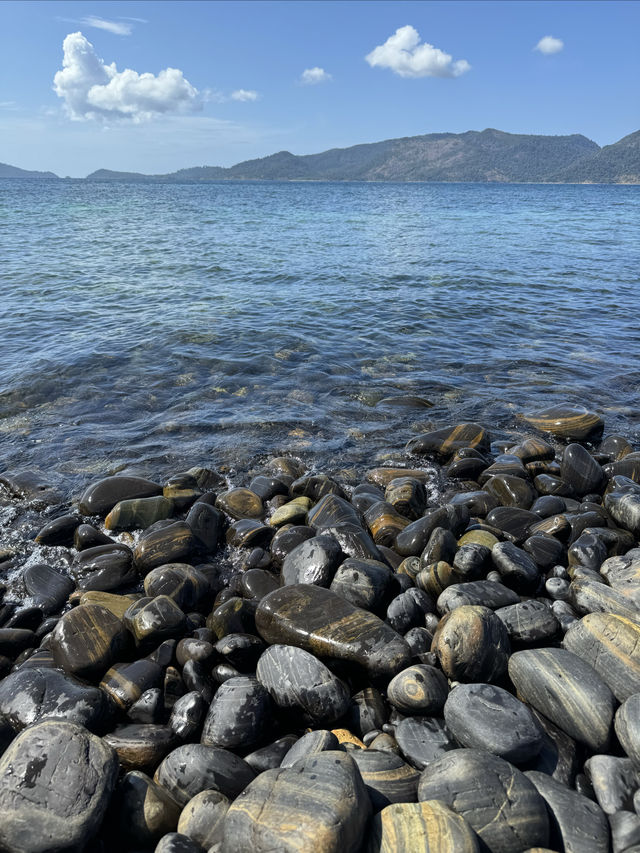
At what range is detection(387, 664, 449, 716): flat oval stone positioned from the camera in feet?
12.5

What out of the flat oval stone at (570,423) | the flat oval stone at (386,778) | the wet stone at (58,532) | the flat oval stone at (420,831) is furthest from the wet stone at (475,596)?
the flat oval stone at (570,423)

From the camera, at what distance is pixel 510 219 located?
48750mm

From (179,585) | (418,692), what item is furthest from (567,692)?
(179,585)

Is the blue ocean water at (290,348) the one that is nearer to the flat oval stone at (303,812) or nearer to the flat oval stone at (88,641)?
the flat oval stone at (88,641)

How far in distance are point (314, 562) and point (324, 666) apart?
53.4 inches

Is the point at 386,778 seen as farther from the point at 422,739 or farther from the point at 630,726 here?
the point at 630,726

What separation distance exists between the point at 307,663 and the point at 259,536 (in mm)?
2428

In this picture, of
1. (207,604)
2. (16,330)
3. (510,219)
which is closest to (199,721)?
(207,604)

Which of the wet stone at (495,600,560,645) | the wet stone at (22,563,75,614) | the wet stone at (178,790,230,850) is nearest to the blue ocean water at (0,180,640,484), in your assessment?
the wet stone at (22,563,75,614)

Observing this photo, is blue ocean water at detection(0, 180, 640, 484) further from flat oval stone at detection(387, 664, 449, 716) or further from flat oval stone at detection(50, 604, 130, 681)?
flat oval stone at detection(387, 664, 449, 716)

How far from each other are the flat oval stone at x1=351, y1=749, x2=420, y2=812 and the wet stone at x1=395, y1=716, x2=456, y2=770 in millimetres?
215

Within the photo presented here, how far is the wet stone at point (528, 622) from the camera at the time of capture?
452 cm

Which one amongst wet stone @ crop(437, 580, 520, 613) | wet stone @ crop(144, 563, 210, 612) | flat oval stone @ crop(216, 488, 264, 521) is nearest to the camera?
wet stone @ crop(437, 580, 520, 613)

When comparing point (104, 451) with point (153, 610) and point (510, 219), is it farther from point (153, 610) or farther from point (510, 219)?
point (510, 219)
